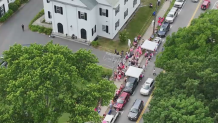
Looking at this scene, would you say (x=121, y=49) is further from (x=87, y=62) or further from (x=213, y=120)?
(x=213, y=120)

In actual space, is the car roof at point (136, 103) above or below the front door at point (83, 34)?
below

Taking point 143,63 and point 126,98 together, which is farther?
point 143,63

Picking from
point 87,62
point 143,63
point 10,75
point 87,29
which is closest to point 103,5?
point 87,29

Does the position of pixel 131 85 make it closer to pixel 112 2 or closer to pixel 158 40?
pixel 158 40

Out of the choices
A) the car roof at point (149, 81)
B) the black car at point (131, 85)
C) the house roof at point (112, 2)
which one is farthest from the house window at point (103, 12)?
the car roof at point (149, 81)

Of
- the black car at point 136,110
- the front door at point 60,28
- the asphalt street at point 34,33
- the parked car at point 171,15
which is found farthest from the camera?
the parked car at point 171,15

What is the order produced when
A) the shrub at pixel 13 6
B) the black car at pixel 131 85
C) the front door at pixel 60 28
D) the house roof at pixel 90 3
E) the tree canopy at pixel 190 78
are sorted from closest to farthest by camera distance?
the tree canopy at pixel 190 78 < the black car at pixel 131 85 < the house roof at pixel 90 3 < the front door at pixel 60 28 < the shrub at pixel 13 6

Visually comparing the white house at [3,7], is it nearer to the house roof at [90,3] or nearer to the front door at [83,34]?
the front door at [83,34]
